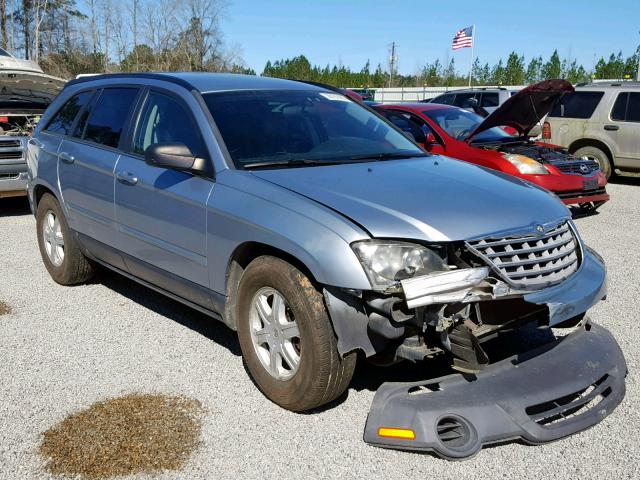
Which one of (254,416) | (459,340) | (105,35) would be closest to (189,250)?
(254,416)

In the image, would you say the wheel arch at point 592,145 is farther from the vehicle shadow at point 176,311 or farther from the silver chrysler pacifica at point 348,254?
the vehicle shadow at point 176,311

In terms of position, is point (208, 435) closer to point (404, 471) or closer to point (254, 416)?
point (254, 416)

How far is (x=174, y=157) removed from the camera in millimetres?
3785

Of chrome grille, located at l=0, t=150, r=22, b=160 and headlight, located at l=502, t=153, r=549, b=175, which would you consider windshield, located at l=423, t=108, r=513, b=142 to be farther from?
chrome grille, located at l=0, t=150, r=22, b=160

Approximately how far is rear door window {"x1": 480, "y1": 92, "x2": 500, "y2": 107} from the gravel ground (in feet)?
43.6

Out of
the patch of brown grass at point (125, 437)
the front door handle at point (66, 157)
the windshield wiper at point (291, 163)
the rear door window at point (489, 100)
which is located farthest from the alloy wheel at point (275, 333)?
the rear door window at point (489, 100)

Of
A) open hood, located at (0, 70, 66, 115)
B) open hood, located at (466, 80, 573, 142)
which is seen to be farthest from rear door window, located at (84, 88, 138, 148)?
open hood, located at (466, 80, 573, 142)

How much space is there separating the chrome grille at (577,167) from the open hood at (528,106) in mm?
682

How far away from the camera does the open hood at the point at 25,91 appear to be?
877 centimetres

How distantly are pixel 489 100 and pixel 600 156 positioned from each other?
7112 millimetres

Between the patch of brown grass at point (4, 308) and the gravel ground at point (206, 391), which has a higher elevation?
the gravel ground at point (206, 391)

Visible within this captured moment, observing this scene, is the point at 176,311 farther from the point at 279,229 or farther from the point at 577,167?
the point at 577,167

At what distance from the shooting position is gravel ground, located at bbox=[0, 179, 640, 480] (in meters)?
3.02

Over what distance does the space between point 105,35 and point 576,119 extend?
41.2m
